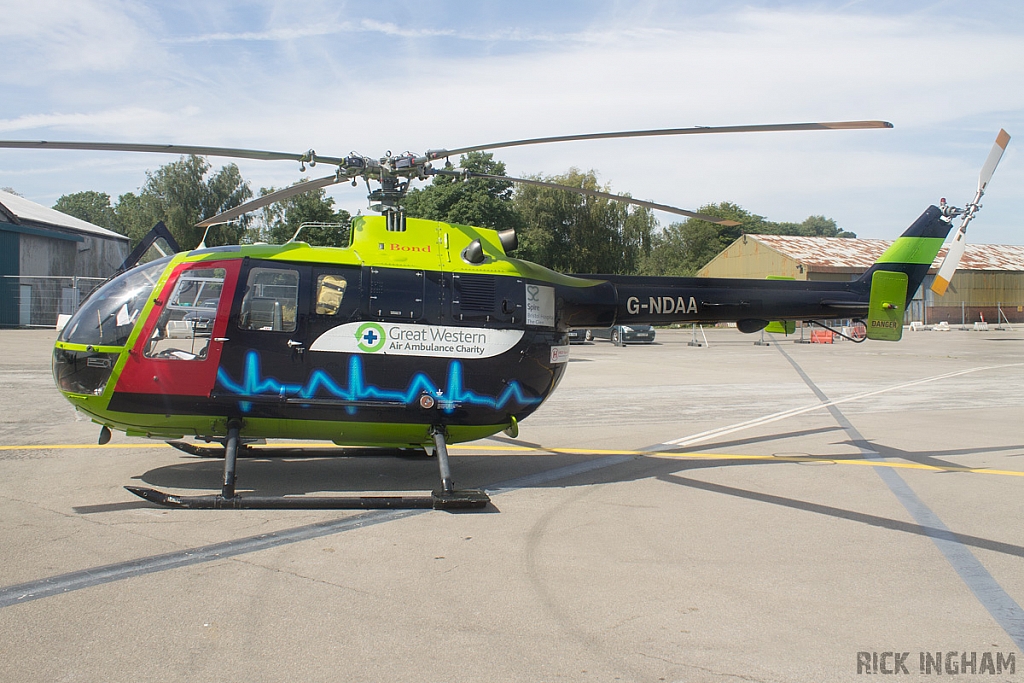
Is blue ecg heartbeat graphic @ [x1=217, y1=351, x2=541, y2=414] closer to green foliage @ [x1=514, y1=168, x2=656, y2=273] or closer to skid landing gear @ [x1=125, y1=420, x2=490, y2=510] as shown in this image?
skid landing gear @ [x1=125, y1=420, x2=490, y2=510]

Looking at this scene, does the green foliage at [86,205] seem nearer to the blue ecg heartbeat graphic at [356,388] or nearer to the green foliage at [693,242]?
the green foliage at [693,242]

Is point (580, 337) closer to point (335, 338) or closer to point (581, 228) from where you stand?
point (581, 228)

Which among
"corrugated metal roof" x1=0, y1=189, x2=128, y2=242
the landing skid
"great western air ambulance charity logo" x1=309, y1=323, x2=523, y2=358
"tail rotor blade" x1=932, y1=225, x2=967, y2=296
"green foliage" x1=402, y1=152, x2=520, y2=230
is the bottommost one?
the landing skid

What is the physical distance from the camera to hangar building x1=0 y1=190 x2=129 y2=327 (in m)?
36.5

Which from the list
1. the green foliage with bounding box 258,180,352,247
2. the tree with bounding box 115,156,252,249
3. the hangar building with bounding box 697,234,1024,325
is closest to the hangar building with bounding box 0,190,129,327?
the green foliage with bounding box 258,180,352,247

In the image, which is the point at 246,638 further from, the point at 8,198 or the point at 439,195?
the point at 8,198

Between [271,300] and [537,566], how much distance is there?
378cm

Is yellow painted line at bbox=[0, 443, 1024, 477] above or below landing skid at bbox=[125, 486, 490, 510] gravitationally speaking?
below

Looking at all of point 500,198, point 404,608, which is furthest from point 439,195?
point 404,608

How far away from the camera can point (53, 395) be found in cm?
1420

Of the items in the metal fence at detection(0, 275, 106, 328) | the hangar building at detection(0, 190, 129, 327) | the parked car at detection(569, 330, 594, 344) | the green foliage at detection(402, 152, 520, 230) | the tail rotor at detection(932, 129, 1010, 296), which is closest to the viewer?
the tail rotor at detection(932, 129, 1010, 296)

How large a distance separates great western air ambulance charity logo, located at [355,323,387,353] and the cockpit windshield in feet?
6.49

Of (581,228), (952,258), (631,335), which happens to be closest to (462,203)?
(581,228)

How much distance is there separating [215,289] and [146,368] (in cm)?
96
